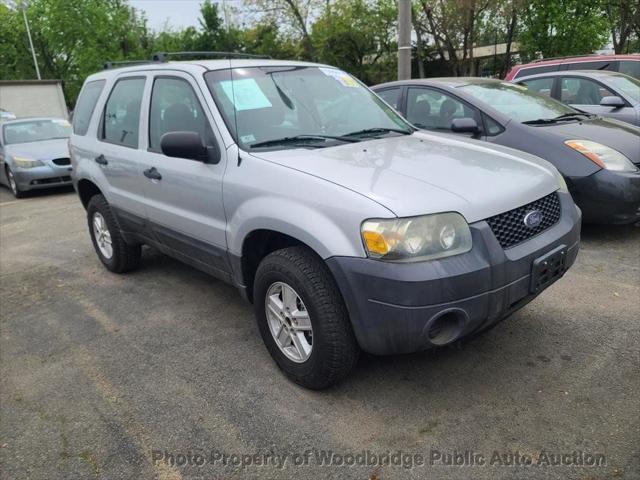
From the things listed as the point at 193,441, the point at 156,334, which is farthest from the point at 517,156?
the point at 156,334

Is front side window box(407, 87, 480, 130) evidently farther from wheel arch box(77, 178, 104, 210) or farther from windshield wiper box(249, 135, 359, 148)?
wheel arch box(77, 178, 104, 210)

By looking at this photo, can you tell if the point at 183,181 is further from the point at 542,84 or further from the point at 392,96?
the point at 542,84

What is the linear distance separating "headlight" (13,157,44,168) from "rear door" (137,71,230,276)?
7175mm

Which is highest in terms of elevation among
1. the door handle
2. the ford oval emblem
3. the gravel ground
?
the door handle

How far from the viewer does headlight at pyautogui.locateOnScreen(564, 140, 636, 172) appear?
4684 millimetres

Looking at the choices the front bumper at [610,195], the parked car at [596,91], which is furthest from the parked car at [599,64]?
the front bumper at [610,195]

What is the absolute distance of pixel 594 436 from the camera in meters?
2.42

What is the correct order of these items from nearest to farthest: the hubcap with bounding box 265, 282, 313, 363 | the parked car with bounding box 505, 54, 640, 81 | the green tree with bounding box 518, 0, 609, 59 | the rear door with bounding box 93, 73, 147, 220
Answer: the hubcap with bounding box 265, 282, 313, 363 < the rear door with bounding box 93, 73, 147, 220 < the parked car with bounding box 505, 54, 640, 81 < the green tree with bounding box 518, 0, 609, 59

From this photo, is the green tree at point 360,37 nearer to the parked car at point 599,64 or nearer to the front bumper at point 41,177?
the parked car at point 599,64

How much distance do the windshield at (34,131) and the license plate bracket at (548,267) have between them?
10.8 m

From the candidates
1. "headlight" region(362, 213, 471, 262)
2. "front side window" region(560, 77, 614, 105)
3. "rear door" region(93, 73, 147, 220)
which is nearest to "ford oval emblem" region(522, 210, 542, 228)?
"headlight" region(362, 213, 471, 262)

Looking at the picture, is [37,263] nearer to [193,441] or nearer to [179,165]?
[179,165]

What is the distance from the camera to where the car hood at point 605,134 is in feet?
16.0

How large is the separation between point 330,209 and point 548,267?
3.85ft
